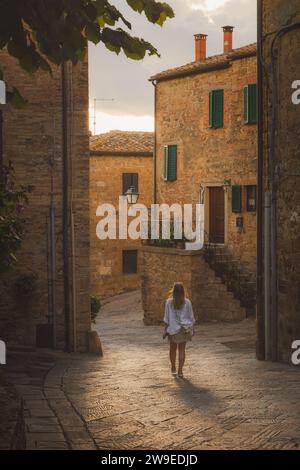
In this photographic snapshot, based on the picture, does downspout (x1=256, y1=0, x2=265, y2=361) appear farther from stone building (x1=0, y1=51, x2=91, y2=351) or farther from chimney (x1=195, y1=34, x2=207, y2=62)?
chimney (x1=195, y1=34, x2=207, y2=62)

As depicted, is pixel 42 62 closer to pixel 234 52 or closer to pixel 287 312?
pixel 287 312

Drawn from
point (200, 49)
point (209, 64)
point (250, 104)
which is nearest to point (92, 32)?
point (250, 104)

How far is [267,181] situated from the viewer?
14.7m

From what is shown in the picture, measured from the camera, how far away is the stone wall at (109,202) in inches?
1538

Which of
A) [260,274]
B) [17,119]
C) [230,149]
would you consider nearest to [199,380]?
[260,274]

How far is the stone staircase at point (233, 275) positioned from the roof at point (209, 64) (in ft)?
19.4

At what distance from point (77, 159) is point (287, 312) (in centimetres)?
514

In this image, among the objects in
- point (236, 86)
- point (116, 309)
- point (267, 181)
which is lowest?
point (116, 309)

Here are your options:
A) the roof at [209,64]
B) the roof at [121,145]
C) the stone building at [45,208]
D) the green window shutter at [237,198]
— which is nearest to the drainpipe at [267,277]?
the stone building at [45,208]

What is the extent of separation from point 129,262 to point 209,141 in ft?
41.0

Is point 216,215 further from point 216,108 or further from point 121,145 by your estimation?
point 121,145

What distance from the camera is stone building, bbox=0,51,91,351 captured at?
53.4 feet

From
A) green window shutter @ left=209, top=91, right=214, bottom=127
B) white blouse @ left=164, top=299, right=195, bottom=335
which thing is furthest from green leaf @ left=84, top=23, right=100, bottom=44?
green window shutter @ left=209, top=91, right=214, bottom=127

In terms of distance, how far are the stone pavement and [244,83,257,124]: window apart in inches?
459
